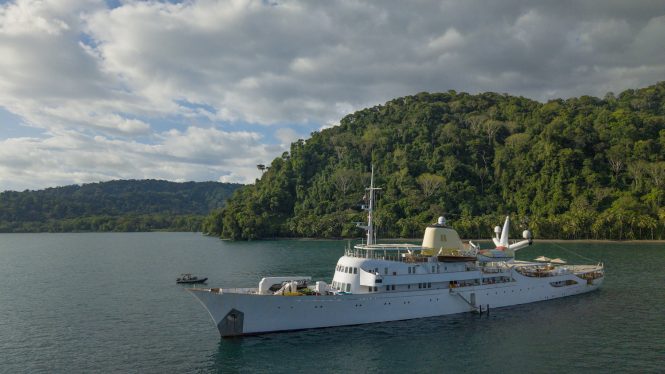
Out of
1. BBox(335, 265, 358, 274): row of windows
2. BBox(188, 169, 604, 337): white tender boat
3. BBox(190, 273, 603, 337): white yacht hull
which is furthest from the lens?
BBox(335, 265, 358, 274): row of windows

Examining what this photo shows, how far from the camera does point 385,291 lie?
127 feet

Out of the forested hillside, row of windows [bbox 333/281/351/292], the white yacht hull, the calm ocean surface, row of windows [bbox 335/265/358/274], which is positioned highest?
the forested hillside

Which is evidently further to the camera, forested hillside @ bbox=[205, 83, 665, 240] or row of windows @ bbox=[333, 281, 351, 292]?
forested hillside @ bbox=[205, 83, 665, 240]

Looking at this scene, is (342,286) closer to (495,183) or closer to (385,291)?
(385,291)

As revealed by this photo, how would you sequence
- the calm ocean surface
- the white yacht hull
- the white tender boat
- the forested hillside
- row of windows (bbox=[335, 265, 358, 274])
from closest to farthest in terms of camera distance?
the calm ocean surface < the white yacht hull < the white tender boat < row of windows (bbox=[335, 265, 358, 274]) < the forested hillside

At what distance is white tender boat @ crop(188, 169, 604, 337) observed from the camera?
35.0 meters

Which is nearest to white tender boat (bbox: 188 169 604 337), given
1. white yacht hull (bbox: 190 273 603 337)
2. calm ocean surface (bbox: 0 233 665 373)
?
white yacht hull (bbox: 190 273 603 337)

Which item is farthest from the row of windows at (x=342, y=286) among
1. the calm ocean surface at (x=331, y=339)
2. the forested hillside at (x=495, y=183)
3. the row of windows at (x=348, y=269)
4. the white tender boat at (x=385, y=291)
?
the forested hillside at (x=495, y=183)

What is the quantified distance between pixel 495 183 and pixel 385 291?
138m

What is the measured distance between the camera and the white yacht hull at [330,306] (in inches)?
1362

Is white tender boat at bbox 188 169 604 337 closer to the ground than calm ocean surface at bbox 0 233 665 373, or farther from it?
farther from it

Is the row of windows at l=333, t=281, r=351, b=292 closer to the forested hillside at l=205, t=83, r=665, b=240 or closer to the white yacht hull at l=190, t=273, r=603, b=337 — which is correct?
the white yacht hull at l=190, t=273, r=603, b=337

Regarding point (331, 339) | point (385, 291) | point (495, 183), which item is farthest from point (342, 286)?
point (495, 183)

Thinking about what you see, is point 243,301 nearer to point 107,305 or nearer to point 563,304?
point 107,305
